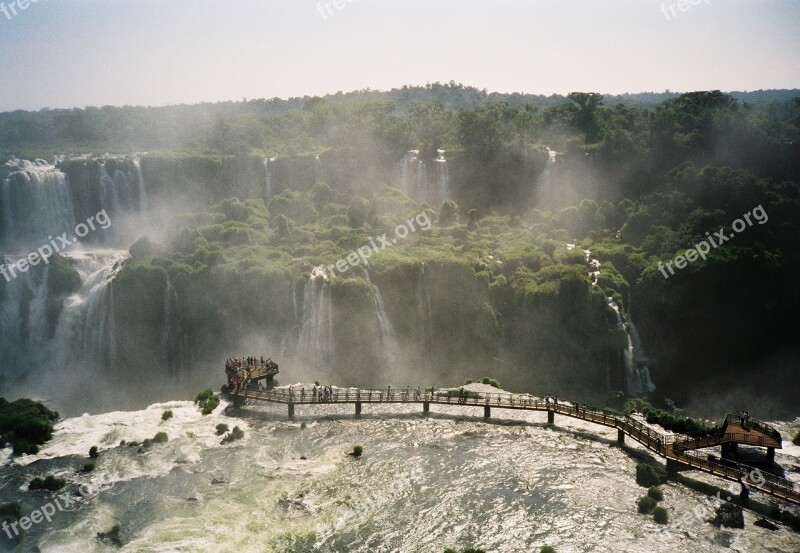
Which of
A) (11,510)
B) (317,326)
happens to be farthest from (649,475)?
(11,510)

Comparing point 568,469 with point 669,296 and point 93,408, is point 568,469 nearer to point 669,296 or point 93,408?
point 669,296

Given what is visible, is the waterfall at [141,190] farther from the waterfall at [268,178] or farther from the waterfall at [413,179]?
the waterfall at [413,179]

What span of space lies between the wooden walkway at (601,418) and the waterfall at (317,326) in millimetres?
8062

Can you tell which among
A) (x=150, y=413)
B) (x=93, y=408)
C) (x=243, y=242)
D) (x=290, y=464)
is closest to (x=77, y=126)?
(x=243, y=242)

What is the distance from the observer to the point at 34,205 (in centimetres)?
7975

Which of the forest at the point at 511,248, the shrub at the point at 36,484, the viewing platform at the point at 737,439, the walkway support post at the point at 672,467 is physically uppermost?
the forest at the point at 511,248

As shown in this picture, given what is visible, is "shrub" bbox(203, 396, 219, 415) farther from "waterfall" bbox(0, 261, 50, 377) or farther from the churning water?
"waterfall" bbox(0, 261, 50, 377)

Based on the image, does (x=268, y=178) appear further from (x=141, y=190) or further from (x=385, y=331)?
(x=385, y=331)

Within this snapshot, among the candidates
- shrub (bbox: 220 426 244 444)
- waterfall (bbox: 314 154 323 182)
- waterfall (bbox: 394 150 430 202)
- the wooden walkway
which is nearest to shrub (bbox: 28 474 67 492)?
shrub (bbox: 220 426 244 444)

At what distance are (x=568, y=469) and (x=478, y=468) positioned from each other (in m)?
5.86

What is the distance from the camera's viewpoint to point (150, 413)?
5169 cm

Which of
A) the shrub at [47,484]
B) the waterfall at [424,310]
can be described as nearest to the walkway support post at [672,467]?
the waterfall at [424,310]

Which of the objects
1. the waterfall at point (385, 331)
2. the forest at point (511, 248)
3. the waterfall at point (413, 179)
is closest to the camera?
the forest at point (511, 248)

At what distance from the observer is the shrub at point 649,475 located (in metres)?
40.7
